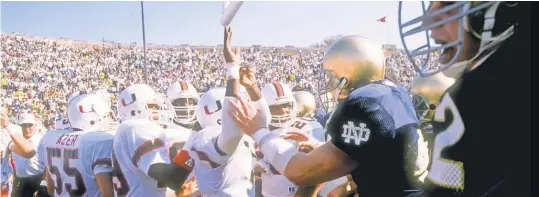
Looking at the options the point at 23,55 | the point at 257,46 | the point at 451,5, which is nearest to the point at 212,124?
the point at 451,5

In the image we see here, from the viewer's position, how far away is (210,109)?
12.7ft

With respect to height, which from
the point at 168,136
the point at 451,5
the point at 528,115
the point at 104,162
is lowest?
the point at 104,162

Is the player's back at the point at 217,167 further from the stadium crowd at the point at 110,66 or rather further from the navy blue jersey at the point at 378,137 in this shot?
the stadium crowd at the point at 110,66

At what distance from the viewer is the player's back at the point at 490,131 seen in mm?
1358

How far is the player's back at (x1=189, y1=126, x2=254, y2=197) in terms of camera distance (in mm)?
3381

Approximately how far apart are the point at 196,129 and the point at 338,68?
1771 millimetres

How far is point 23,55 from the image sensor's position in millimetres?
31594

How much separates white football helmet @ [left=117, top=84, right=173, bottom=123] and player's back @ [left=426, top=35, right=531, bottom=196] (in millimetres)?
3331

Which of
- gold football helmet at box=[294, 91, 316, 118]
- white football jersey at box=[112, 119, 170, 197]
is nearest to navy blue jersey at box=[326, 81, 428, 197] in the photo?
white football jersey at box=[112, 119, 170, 197]

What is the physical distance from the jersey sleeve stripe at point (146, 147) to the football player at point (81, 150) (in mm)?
548

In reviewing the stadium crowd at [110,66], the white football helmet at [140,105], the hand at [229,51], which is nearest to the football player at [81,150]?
the white football helmet at [140,105]

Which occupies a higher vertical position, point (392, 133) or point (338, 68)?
point (338, 68)

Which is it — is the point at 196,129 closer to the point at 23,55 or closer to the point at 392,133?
the point at 392,133

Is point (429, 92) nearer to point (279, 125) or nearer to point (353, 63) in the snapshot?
point (279, 125)
